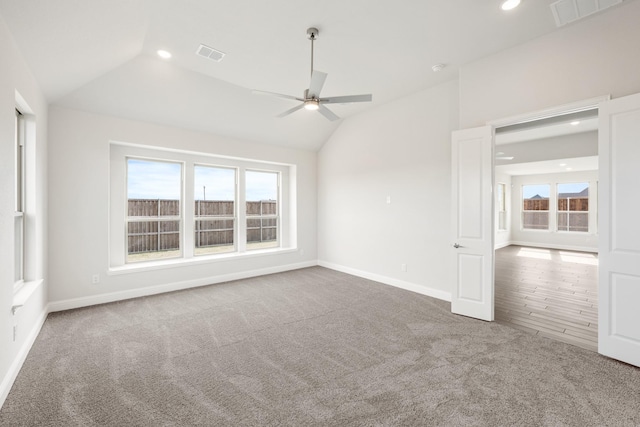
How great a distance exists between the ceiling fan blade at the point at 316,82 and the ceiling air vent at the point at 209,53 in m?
1.40

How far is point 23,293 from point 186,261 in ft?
7.32

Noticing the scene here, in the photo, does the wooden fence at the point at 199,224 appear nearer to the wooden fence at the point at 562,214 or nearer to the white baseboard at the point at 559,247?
the white baseboard at the point at 559,247

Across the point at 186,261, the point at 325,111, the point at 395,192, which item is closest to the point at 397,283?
the point at 395,192

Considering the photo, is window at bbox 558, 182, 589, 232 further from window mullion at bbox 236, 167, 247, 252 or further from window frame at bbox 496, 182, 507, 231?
window mullion at bbox 236, 167, 247, 252

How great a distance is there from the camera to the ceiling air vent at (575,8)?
97.3 inches

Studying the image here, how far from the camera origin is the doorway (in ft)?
12.2

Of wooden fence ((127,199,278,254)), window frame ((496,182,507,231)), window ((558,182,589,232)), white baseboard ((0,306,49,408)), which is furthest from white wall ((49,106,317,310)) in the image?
window ((558,182,589,232))

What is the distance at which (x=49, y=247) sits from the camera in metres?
3.73

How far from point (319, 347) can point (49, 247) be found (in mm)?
3733

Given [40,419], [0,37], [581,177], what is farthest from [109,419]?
[581,177]

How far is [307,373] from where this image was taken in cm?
240

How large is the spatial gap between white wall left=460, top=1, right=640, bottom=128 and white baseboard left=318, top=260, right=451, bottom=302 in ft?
8.08

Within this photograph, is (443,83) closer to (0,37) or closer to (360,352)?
(360,352)

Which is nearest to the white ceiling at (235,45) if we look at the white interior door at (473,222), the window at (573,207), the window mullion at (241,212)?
the white interior door at (473,222)
